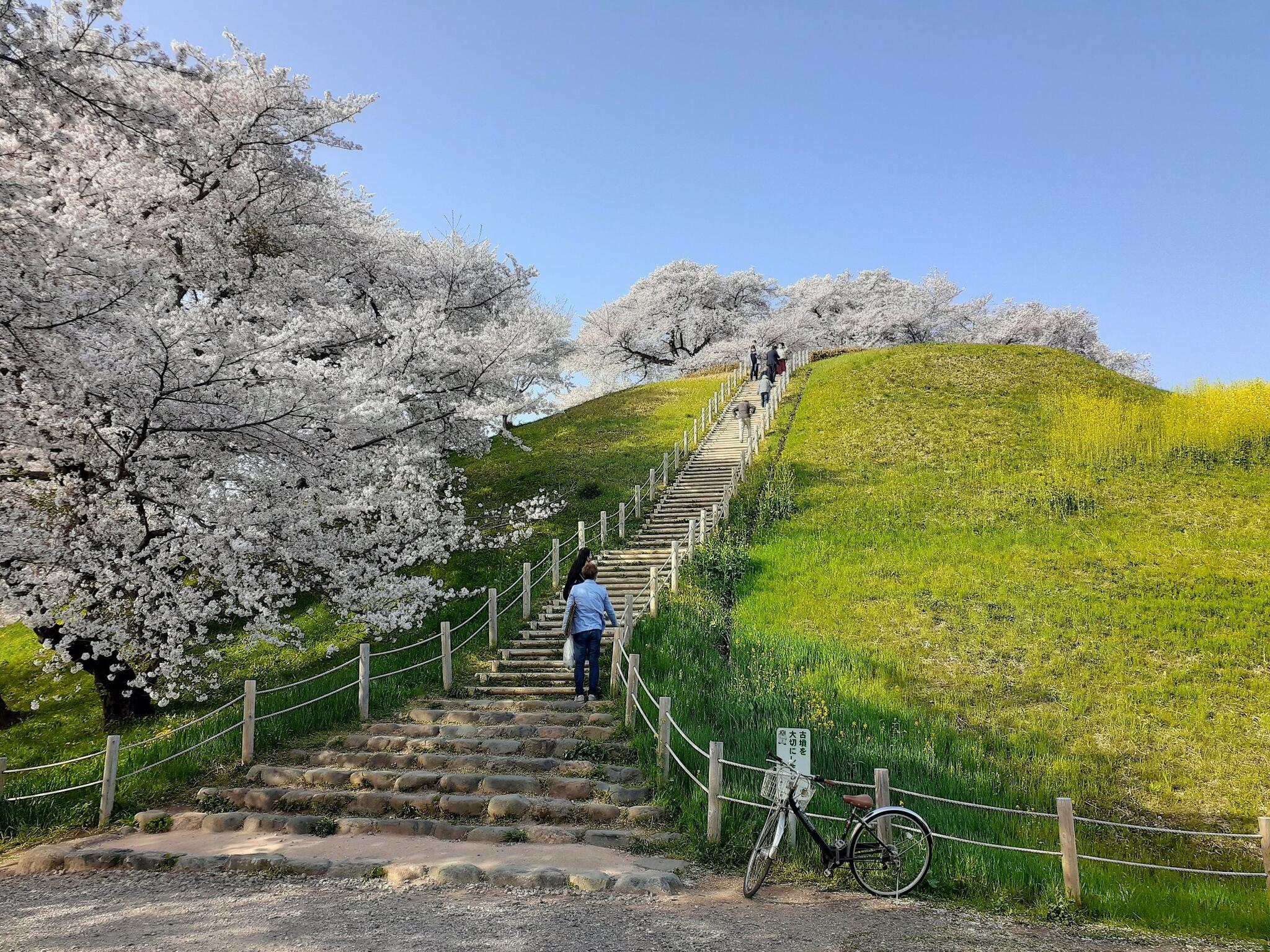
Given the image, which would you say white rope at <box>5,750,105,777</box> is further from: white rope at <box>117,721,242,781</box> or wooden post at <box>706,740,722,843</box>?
wooden post at <box>706,740,722,843</box>

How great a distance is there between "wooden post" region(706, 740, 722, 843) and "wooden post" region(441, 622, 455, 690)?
5981 mm

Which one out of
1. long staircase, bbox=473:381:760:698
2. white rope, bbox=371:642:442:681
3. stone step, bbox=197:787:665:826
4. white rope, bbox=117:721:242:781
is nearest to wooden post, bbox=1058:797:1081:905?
stone step, bbox=197:787:665:826

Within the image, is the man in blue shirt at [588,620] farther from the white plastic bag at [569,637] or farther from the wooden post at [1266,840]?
the wooden post at [1266,840]

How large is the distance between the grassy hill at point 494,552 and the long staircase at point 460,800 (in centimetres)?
333

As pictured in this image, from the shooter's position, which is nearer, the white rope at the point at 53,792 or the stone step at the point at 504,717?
the white rope at the point at 53,792

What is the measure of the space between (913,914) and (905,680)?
7387 mm

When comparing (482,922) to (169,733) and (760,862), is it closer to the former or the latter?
(760,862)

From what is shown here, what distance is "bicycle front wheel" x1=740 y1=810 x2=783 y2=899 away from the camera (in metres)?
6.82

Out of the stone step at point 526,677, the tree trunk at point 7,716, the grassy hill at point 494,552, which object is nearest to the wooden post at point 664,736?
the stone step at point 526,677

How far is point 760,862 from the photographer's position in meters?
6.87

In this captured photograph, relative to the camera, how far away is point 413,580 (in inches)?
497

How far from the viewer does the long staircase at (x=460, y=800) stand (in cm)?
757

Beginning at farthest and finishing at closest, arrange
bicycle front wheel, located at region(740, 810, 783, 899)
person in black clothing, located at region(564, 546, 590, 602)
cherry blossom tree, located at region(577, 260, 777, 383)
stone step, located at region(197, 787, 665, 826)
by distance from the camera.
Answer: cherry blossom tree, located at region(577, 260, 777, 383) → person in black clothing, located at region(564, 546, 590, 602) → stone step, located at region(197, 787, 665, 826) → bicycle front wheel, located at region(740, 810, 783, 899)

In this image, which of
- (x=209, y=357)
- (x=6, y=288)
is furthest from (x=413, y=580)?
(x=6, y=288)
